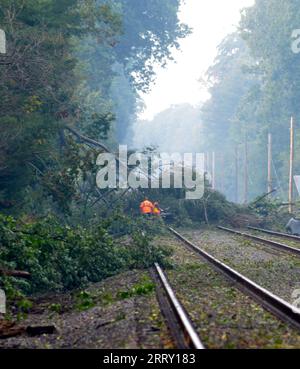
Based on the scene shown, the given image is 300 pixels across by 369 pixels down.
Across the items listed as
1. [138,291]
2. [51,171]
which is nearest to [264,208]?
[51,171]

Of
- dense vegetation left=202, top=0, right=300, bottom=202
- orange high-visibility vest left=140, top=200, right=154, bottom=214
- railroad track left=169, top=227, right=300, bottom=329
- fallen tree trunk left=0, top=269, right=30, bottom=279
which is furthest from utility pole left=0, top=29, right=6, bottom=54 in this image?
dense vegetation left=202, top=0, right=300, bottom=202

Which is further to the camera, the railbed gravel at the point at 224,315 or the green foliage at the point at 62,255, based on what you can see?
the green foliage at the point at 62,255

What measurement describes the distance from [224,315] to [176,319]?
0.82 metres

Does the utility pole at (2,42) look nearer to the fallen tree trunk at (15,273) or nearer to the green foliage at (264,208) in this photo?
the fallen tree trunk at (15,273)

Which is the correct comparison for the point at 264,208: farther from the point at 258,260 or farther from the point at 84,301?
the point at 84,301

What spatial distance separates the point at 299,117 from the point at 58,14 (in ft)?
152

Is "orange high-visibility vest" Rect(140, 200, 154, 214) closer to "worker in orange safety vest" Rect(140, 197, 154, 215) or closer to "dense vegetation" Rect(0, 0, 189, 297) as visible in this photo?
"worker in orange safety vest" Rect(140, 197, 154, 215)

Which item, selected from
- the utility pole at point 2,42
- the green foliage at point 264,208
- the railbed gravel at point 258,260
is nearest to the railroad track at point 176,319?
the railbed gravel at point 258,260

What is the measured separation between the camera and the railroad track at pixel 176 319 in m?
7.58

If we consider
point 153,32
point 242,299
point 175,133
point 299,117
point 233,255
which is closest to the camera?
point 242,299

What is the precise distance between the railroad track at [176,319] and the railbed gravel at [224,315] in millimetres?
197
